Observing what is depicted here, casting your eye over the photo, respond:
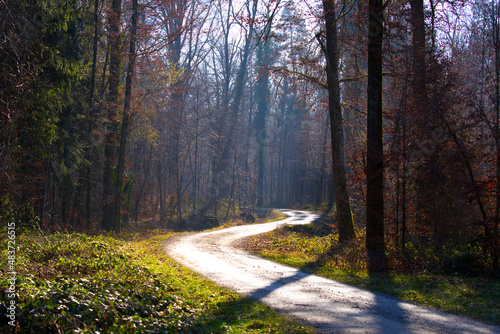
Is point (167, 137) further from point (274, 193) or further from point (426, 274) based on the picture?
point (274, 193)

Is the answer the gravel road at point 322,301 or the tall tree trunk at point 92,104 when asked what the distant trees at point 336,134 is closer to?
the gravel road at point 322,301

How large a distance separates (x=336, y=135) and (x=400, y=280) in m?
6.62

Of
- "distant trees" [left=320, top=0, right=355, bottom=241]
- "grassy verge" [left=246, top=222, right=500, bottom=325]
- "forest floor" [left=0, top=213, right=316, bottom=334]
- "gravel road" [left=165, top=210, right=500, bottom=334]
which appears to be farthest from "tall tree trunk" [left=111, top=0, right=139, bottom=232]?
"distant trees" [left=320, top=0, right=355, bottom=241]

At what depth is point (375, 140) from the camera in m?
10.9

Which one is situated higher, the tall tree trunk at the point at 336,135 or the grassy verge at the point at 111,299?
the tall tree trunk at the point at 336,135

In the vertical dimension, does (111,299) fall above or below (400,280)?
above

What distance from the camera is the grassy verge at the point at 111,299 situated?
4.56 m

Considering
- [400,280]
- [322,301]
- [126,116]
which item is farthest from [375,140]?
[126,116]

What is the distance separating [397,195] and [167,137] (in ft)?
83.3

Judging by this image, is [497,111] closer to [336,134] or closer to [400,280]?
[400,280]

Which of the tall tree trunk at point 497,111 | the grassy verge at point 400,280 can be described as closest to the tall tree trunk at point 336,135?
the grassy verge at point 400,280

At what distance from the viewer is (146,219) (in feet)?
86.9

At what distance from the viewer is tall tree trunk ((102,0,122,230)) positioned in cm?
1684

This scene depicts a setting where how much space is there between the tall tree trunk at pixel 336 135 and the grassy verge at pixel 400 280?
78cm
